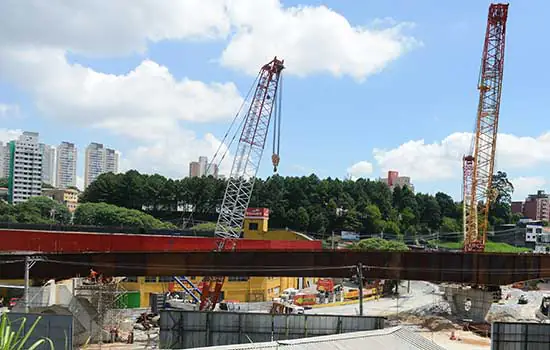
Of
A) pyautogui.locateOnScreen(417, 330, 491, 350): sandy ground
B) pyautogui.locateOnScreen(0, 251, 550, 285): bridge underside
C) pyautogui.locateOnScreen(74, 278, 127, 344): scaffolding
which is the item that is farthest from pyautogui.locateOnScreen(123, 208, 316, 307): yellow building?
pyautogui.locateOnScreen(417, 330, 491, 350): sandy ground

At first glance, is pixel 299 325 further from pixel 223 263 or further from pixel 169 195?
pixel 169 195

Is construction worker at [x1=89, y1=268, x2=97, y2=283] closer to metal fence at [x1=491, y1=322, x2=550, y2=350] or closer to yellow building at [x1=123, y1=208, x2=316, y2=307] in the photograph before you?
yellow building at [x1=123, y1=208, x2=316, y2=307]

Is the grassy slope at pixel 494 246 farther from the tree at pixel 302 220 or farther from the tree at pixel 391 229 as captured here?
the tree at pixel 302 220

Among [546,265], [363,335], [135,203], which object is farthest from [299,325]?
[135,203]

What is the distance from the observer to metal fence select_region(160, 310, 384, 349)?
78.2ft

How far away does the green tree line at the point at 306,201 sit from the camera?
13438 centimetres

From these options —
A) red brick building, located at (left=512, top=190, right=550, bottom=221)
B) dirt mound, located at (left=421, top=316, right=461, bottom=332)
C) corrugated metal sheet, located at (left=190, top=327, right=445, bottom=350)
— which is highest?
red brick building, located at (left=512, top=190, right=550, bottom=221)

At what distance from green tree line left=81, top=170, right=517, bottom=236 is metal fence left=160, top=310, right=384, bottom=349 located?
106702 millimetres

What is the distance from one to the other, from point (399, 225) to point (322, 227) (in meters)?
28.8

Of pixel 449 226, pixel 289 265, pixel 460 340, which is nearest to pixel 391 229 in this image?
pixel 449 226

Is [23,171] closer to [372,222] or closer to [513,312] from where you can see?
[372,222]

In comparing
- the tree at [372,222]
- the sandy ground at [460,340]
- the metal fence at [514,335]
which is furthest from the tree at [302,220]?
the metal fence at [514,335]

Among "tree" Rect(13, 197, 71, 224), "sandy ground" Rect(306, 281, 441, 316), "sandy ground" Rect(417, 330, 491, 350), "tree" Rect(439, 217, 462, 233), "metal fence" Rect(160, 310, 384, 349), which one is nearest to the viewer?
"metal fence" Rect(160, 310, 384, 349)

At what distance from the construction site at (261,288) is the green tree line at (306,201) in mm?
68421
